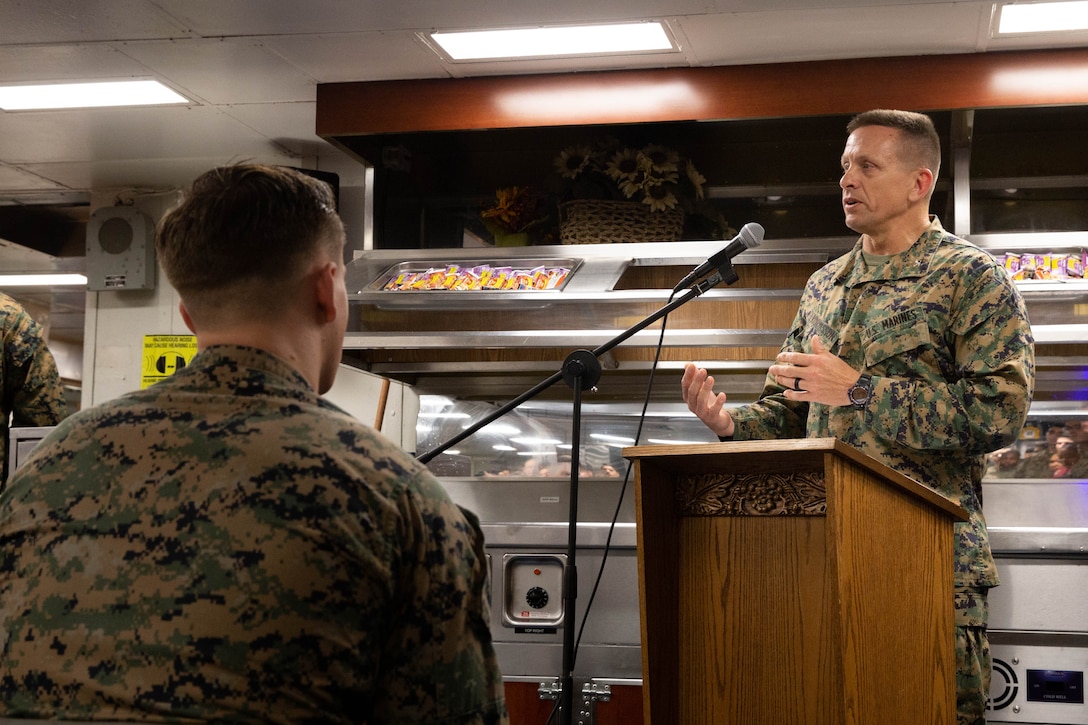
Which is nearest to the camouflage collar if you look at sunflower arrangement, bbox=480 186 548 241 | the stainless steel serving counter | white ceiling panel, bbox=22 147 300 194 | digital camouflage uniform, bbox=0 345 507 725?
the stainless steel serving counter

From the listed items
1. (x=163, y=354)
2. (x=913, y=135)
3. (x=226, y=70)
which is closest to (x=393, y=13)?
(x=226, y=70)

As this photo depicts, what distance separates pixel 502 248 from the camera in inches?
167

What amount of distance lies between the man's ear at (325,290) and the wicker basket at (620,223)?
299cm

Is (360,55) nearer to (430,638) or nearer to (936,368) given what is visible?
(936,368)

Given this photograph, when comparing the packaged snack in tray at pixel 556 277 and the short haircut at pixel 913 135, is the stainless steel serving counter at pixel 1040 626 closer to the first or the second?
the short haircut at pixel 913 135

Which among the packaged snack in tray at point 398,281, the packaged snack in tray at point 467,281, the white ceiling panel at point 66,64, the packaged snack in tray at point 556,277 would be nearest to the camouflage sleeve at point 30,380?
the white ceiling panel at point 66,64

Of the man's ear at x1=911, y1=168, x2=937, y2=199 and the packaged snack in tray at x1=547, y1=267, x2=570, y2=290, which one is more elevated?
the packaged snack in tray at x1=547, y1=267, x2=570, y2=290

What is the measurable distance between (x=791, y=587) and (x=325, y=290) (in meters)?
1.29

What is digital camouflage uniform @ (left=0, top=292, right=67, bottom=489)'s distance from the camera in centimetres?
410

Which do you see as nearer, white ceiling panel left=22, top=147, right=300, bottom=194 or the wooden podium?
the wooden podium

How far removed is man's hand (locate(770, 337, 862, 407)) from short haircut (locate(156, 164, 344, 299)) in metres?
1.35

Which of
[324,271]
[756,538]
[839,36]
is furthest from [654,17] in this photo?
[324,271]

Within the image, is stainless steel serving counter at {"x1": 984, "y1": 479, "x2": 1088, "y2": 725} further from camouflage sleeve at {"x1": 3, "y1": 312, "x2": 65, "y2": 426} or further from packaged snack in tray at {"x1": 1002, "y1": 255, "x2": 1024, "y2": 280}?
camouflage sleeve at {"x1": 3, "y1": 312, "x2": 65, "y2": 426}

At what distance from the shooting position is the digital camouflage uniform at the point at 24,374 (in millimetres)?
4102
